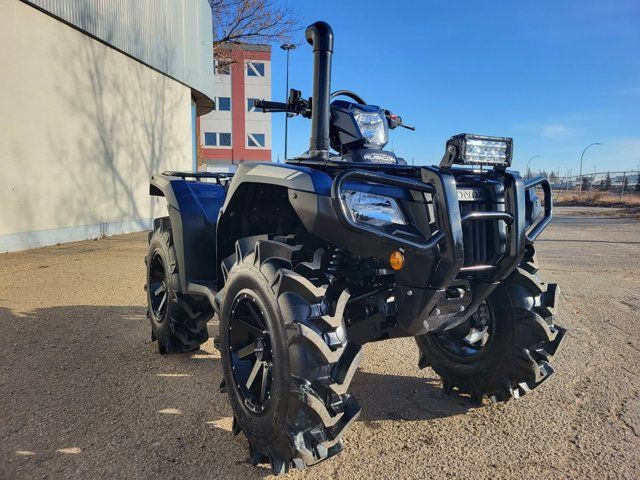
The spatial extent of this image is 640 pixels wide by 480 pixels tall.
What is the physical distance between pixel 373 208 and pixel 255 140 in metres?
45.2

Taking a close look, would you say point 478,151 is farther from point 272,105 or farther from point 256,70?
point 256,70

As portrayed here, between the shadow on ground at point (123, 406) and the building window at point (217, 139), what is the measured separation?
42772 millimetres

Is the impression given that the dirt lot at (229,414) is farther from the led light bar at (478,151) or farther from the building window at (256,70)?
the building window at (256,70)

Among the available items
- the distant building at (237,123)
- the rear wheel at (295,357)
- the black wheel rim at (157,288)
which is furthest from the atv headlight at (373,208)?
the distant building at (237,123)

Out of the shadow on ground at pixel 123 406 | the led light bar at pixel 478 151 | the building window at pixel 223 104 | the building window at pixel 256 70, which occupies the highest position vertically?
the building window at pixel 256 70

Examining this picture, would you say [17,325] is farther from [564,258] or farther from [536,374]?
[564,258]

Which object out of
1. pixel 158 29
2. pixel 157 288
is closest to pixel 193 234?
pixel 157 288

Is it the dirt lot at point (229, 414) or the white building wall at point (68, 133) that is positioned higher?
the white building wall at point (68, 133)

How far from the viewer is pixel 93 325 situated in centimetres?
477

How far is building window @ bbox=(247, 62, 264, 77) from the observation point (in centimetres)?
4514

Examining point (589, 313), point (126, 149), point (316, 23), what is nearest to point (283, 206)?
point (316, 23)

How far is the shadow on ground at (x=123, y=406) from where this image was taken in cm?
243

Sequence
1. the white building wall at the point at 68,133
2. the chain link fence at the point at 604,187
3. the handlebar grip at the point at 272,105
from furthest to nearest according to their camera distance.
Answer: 1. the chain link fence at the point at 604,187
2. the white building wall at the point at 68,133
3. the handlebar grip at the point at 272,105

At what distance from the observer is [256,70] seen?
45.5m
